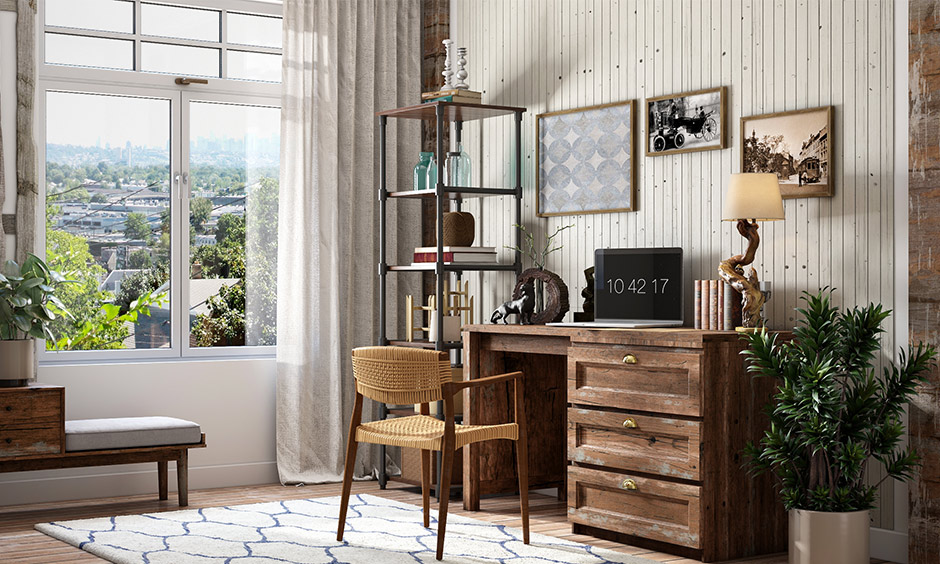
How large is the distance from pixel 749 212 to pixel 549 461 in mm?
1711

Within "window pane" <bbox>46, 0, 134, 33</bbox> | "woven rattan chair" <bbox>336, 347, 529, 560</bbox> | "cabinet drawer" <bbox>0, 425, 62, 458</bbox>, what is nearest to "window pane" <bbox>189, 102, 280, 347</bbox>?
"window pane" <bbox>46, 0, 134, 33</bbox>

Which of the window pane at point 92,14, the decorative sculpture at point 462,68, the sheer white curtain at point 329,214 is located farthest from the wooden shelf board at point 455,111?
the window pane at point 92,14

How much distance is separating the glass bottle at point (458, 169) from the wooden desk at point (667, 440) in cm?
110

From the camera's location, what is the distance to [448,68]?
5.48 metres

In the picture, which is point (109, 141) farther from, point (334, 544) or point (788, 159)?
point (788, 159)

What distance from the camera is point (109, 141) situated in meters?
5.30

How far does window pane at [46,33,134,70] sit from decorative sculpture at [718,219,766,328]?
3.04 metres

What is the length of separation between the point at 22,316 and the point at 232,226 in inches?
51.6

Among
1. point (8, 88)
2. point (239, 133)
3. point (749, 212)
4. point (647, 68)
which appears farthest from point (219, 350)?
point (749, 212)

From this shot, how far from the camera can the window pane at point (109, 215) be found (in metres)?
5.17

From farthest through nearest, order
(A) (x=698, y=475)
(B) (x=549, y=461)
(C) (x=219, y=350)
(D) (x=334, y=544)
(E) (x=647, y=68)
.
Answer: (C) (x=219, y=350) < (B) (x=549, y=461) < (E) (x=647, y=68) < (D) (x=334, y=544) < (A) (x=698, y=475)

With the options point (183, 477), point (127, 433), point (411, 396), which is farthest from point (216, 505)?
point (411, 396)

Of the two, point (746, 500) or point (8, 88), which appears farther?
point (8, 88)

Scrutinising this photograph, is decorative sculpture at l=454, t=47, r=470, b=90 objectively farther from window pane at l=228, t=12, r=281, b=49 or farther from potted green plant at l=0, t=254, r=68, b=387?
potted green plant at l=0, t=254, r=68, b=387
